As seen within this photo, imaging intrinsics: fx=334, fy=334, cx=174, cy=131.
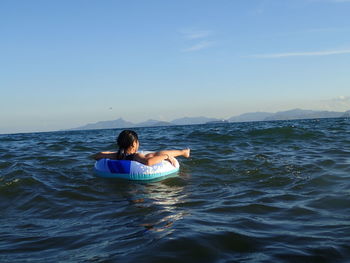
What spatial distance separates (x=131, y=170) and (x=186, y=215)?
3.26m

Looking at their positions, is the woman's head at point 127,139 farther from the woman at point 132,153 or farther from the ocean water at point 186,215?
the ocean water at point 186,215

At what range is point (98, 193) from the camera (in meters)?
6.55

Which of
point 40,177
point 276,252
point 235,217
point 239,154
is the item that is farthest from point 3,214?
point 239,154

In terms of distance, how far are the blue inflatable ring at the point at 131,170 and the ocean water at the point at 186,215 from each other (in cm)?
21

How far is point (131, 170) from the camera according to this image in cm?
765

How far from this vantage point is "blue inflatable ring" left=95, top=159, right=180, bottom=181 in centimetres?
765

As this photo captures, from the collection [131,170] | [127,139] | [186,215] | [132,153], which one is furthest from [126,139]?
[186,215]

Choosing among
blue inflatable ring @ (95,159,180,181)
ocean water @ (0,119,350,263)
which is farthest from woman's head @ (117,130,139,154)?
ocean water @ (0,119,350,263)

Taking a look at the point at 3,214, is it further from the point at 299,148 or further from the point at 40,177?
the point at 299,148

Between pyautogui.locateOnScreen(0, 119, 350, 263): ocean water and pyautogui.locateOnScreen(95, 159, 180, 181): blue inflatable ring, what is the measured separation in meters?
0.21

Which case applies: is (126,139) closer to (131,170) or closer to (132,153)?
(132,153)

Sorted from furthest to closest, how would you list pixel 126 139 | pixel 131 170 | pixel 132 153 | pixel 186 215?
pixel 132 153
pixel 126 139
pixel 131 170
pixel 186 215

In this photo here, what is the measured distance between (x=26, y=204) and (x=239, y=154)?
23.0 ft

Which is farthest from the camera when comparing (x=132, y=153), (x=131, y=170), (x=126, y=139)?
(x=132, y=153)
